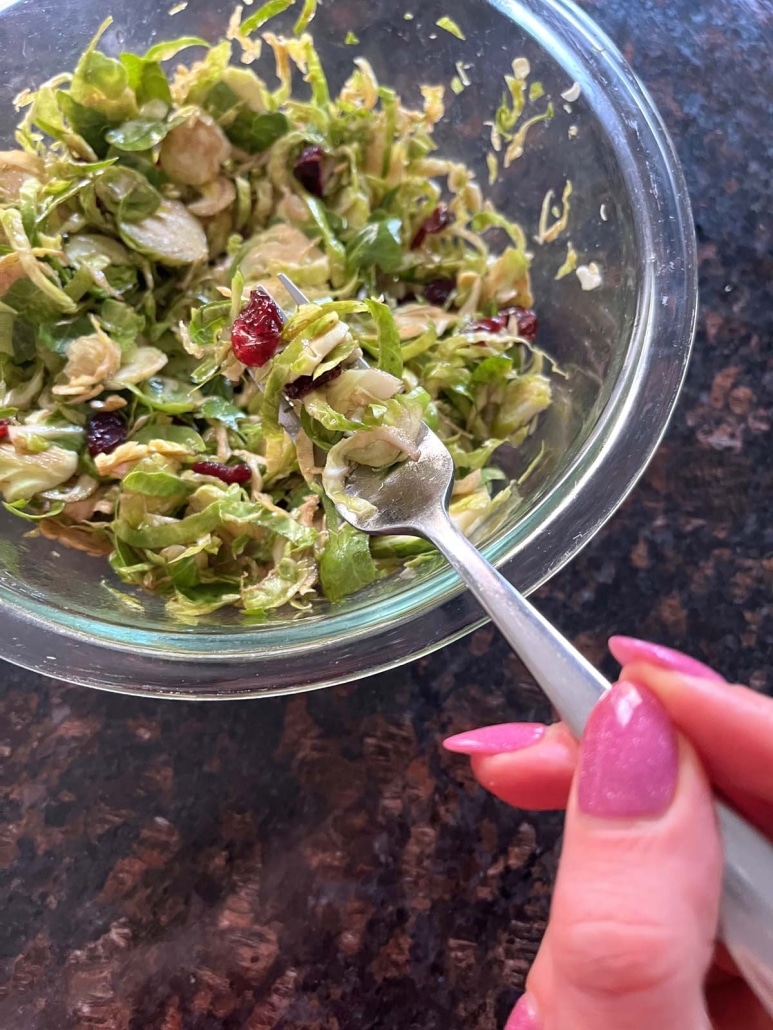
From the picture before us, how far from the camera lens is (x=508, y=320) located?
44.8 inches

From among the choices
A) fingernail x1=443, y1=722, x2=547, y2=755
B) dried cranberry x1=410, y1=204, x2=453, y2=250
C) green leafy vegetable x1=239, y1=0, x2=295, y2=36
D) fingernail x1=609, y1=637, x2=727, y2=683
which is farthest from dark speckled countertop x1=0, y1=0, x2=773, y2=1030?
green leafy vegetable x1=239, y1=0, x2=295, y2=36

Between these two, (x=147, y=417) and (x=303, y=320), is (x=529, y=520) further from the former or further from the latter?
(x=147, y=417)

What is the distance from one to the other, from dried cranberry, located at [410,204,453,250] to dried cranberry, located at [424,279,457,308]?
67mm

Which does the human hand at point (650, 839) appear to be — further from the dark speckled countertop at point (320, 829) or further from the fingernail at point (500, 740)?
the dark speckled countertop at point (320, 829)

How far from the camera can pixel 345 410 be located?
910 millimetres

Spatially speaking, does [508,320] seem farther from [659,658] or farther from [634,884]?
[634,884]

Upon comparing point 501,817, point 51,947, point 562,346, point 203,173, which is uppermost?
point 562,346

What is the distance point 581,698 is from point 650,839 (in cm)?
12

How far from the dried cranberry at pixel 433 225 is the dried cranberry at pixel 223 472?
464mm

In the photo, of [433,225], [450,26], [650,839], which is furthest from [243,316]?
[650,839]

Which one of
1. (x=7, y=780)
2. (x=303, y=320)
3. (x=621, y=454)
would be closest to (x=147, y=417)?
(x=303, y=320)

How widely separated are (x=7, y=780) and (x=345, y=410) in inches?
25.8

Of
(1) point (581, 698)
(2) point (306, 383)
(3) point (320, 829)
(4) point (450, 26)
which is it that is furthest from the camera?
(4) point (450, 26)

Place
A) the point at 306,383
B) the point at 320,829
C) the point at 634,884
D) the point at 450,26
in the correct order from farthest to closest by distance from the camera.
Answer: the point at 450,26 < the point at 320,829 < the point at 306,383 < the point at 634,884
